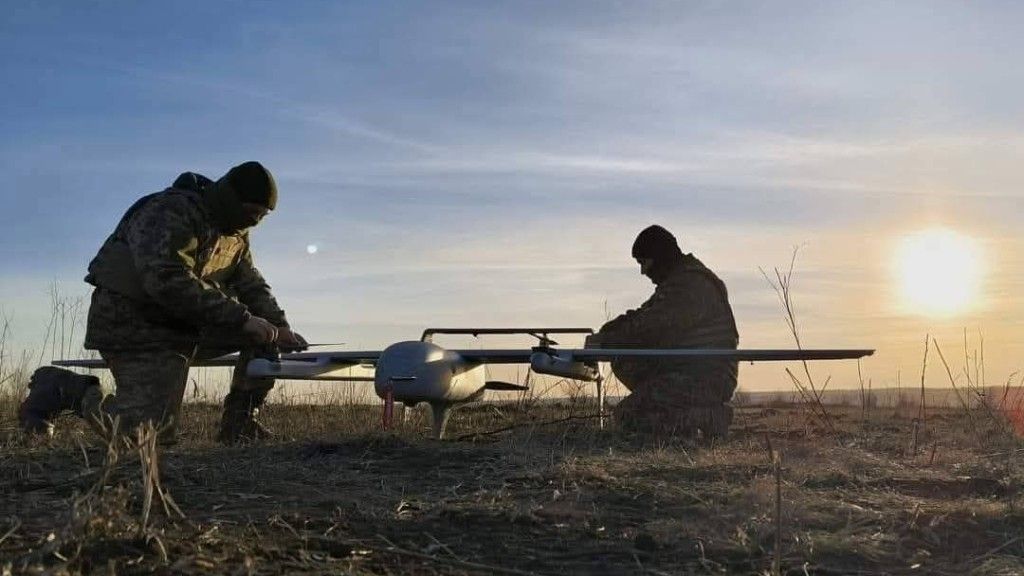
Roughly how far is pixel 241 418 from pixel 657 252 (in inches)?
153

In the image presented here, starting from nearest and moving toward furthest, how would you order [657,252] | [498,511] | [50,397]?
1. [498,511]
2. [50,397]
3. [657,252]

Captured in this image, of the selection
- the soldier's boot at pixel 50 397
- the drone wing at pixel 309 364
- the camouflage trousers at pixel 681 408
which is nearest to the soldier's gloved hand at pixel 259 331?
the drone wing at pixel 309 364

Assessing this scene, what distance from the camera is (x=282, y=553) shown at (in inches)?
102

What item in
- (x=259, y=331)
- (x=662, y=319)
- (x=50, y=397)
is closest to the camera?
(x=259, y=331)

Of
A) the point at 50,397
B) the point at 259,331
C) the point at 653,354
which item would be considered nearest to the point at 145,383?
the point at 259,331

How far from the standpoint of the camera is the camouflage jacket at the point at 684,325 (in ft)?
26.7

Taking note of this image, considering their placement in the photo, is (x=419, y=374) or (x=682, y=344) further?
(x=682, y=344)

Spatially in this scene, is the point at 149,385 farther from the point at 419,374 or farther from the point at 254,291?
the point at 419,374

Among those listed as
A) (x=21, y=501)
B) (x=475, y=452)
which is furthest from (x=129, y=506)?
(x=475, y=452)

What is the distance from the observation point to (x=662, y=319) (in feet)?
26.7

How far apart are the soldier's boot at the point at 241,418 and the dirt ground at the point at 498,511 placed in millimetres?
997

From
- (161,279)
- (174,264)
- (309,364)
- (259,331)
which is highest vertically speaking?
(174,264)

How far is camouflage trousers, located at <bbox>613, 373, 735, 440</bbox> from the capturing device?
8031 millimetres

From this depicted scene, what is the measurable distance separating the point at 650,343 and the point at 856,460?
2.88m
